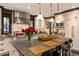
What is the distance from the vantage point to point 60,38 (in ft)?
7.81

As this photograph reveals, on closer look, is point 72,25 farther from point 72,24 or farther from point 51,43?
point 51,43

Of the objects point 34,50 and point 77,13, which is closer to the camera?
point 34,50

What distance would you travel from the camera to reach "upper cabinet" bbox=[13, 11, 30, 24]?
228 cm

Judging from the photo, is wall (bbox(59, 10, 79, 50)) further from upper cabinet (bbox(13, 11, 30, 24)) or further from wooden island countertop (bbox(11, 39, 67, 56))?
upper cabinet (bbox(13, 11, 30, 24))

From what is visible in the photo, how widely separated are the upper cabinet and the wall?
616 mm

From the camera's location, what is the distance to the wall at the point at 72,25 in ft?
7.55

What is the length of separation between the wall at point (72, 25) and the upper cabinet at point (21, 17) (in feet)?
2.02

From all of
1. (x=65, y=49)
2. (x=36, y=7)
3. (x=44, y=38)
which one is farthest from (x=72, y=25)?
(x=36, y=7)

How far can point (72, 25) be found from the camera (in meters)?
2.40

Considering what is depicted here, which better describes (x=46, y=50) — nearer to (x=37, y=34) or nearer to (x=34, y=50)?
(x=34, y=50)

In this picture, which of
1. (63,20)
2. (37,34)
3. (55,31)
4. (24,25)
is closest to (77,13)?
(63,20)

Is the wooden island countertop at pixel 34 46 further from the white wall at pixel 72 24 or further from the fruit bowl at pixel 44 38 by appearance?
the white wall at pixel 72 24

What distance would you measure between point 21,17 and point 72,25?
0.89 m

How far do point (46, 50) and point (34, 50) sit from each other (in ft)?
0.62
